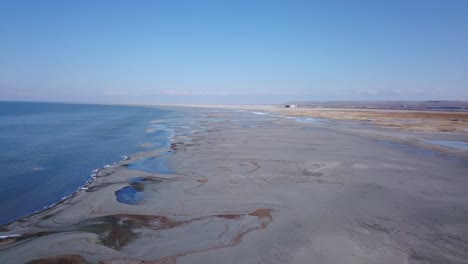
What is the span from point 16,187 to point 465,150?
23.9 metres

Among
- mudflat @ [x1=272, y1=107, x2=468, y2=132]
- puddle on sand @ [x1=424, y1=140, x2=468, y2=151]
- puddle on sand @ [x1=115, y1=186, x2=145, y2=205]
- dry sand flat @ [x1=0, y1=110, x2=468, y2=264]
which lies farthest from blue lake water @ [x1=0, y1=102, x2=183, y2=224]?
mudflat @ [x1=272, y1=107, x2=468, y2=132]

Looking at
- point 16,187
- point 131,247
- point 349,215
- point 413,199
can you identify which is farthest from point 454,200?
point 16,187

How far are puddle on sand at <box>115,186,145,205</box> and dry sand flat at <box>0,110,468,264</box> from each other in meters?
0.26

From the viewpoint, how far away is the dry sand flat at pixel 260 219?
5977 millimetres

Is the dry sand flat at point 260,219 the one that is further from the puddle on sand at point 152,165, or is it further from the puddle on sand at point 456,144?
the puddle on sand at point 456,144

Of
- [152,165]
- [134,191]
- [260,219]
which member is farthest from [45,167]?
[260,219]

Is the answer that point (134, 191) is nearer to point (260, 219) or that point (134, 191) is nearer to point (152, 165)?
point (152, 165)

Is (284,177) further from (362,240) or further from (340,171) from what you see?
(362,240)

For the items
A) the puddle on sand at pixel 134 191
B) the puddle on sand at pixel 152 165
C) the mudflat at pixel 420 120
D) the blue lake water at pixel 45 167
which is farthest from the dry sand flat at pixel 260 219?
the mudflat at pixel 420 120

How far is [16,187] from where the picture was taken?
35.7 ft

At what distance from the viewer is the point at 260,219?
7.76m

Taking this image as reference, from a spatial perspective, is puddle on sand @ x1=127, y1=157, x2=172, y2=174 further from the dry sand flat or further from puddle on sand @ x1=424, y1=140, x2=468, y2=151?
puddle on sand @ x1=424, y1=140, x2=468, y2=151

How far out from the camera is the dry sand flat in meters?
5.98

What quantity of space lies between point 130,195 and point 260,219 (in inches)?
176
